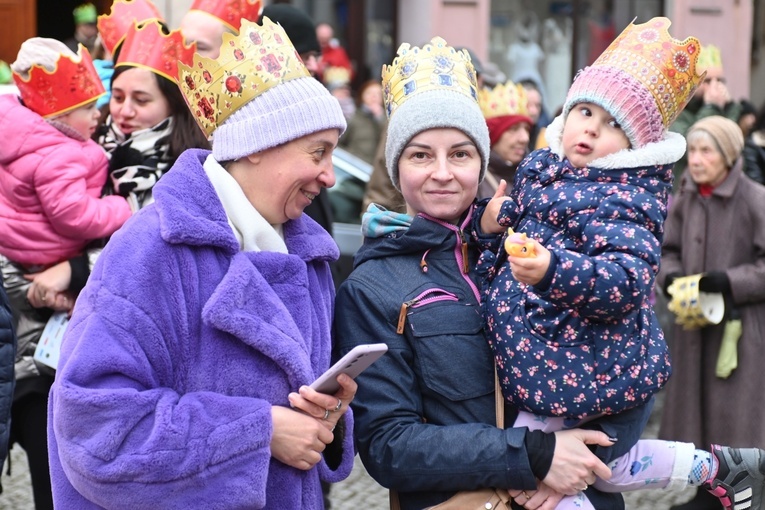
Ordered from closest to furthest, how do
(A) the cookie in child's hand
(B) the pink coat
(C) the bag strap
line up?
(A) the cookie in child's hand → (C) the bag strap → (B) the pink coat

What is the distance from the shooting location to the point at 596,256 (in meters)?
2.68

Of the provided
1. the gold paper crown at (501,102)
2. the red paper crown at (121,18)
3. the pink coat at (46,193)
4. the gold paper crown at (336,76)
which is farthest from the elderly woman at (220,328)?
the gold paper crown at (336,76)

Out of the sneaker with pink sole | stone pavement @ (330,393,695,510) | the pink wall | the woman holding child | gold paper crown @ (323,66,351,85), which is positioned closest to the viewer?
the woman holding child

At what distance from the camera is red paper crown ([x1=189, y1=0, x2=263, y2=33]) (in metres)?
4.46

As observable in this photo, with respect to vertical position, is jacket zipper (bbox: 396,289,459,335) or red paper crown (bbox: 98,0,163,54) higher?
red paper crown (bbox: 98,0,163,54)

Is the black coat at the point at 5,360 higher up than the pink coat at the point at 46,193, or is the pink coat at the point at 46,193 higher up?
the pink coat at the point at 46,193

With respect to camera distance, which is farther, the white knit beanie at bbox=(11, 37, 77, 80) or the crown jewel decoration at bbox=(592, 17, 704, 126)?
the white knit beanie at bbox=(11, 37, 77, 80)

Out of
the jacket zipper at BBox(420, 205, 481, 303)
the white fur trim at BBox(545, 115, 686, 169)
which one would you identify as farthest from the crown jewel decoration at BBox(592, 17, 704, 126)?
the jacket zipper at BBox(420, 205, 481, 303)

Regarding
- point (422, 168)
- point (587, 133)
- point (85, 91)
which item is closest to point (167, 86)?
point (85, 91)

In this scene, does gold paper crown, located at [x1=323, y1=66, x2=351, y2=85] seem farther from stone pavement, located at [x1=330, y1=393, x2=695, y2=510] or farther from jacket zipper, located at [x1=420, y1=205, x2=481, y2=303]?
jacket zipper, located at [x1=420, y1=205, x2=481, y2=303]

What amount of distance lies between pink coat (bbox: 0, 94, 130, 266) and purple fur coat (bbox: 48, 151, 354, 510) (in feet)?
4.86

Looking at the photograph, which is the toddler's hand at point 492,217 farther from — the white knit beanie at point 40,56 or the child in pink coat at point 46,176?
the white knit beanie at point 40,56

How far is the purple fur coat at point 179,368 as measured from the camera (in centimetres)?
235

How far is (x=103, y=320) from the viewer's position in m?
2.37
